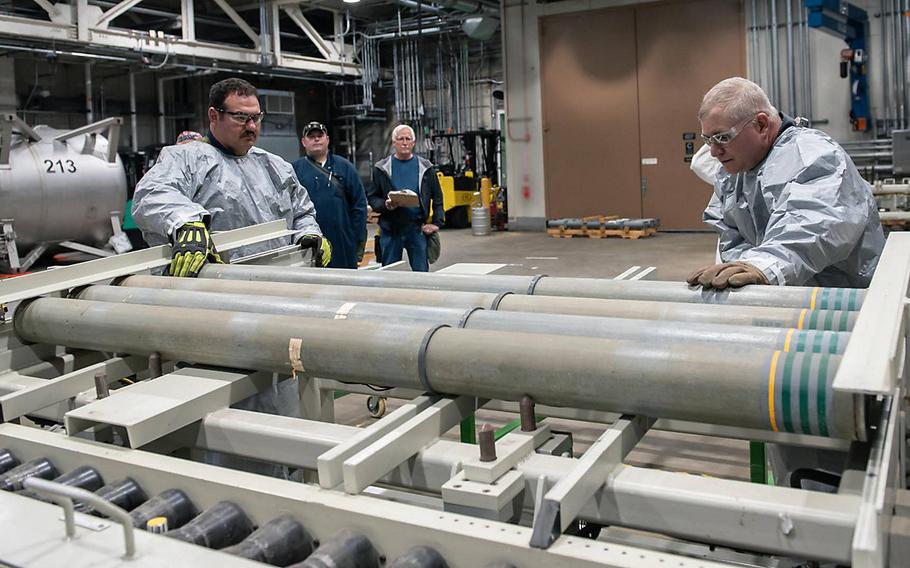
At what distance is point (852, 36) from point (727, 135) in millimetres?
8751

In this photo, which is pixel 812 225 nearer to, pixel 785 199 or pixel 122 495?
pixel 785 199

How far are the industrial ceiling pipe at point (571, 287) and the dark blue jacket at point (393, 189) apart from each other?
3.68 m

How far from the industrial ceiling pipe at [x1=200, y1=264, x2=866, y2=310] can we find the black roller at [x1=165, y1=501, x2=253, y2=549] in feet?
3.20

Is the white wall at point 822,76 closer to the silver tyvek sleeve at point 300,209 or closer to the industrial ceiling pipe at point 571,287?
the silver tyvek sleeve at point 300,209

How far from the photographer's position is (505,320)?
1733 mm

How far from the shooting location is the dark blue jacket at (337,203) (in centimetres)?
557

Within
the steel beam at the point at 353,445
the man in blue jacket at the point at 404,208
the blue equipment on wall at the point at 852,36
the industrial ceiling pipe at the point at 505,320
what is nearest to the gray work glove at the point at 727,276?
the industrial ceiling pipe at the point at 505,320

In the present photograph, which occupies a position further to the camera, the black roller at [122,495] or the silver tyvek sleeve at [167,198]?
the silver tyvek sleeve at [167,198]

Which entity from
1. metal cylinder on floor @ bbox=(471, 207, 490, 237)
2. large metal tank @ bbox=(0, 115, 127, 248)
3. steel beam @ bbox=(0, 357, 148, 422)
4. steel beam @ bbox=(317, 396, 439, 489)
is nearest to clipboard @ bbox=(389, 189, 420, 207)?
steel beam @ bbox=(0, 357, 148, 422)

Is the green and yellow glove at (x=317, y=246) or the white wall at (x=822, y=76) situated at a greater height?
the white wall at (x=822, y=76)

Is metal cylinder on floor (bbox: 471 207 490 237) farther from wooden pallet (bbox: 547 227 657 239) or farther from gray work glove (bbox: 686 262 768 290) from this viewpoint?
gray work glove (bbox: 686 262 768 290)

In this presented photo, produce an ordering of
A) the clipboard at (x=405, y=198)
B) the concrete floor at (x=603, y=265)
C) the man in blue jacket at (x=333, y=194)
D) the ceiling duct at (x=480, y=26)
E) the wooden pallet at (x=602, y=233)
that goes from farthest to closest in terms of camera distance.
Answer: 1. the ceiling duct at (x=480, y=26)
2. the wooden pallet at (x=602, y=233)
3. the clipboard at (x=405, y=198)
4. the man in blue jacket at (x=333, y=194)
5. the concrete floor at (x=603, y=265)

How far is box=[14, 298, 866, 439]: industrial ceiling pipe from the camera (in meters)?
1.31

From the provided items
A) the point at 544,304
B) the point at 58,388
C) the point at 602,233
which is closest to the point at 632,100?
the point at 602,233
